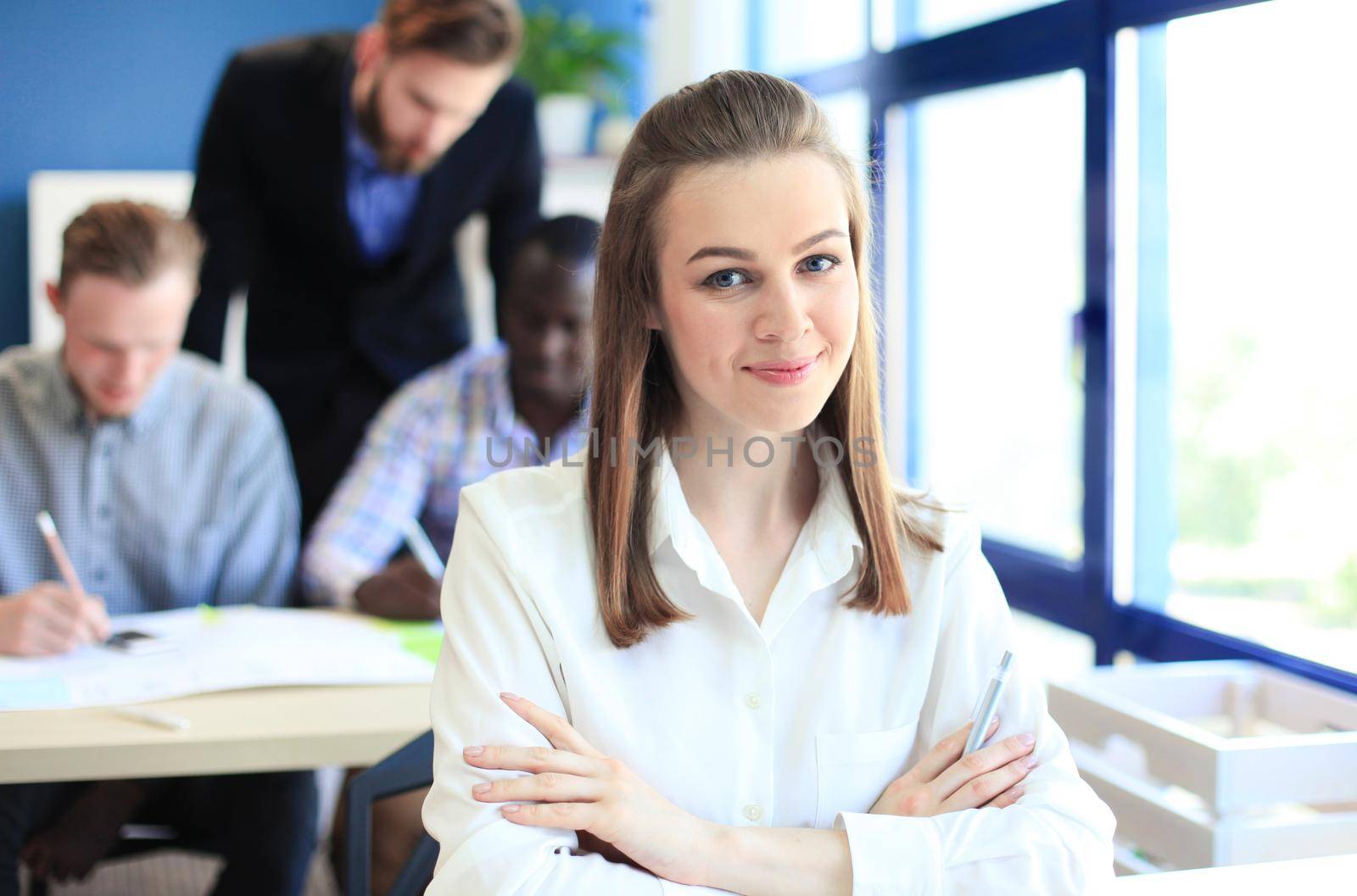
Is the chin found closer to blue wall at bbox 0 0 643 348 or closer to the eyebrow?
the eyebrow

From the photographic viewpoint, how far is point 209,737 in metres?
1.54

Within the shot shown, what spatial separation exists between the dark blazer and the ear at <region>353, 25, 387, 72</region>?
0.05m

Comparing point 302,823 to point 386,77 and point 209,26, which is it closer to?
point 386,77

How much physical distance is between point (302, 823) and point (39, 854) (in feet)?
1.24

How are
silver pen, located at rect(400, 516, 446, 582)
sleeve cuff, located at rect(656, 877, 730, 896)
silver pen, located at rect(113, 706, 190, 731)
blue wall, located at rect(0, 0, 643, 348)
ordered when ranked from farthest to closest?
blue wall, located at rect(0, 0, 643, 348) → silver pen, located at rect(400, 516, 446, 582) → silver pen, located at rect(113, 706, 190, 731) → sleeve cuff, located at rect(656, 877, 730, 896)

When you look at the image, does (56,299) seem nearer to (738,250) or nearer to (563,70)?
(738,250)

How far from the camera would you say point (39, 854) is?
190 centimetres

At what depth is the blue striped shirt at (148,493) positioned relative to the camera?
7.33 feet

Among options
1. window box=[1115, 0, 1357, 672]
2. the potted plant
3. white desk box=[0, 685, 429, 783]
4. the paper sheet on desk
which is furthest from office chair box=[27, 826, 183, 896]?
the potted plant

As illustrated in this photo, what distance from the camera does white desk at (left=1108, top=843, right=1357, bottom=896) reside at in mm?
1091

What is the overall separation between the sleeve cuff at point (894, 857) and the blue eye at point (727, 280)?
0.51m

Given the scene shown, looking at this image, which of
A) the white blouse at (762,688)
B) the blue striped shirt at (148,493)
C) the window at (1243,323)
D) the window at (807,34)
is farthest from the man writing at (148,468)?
the window at (807,34)

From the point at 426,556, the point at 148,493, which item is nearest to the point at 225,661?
the point at 426,556

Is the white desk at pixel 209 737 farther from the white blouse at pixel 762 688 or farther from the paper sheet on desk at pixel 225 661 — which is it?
the white blouse at pixel 762 688
